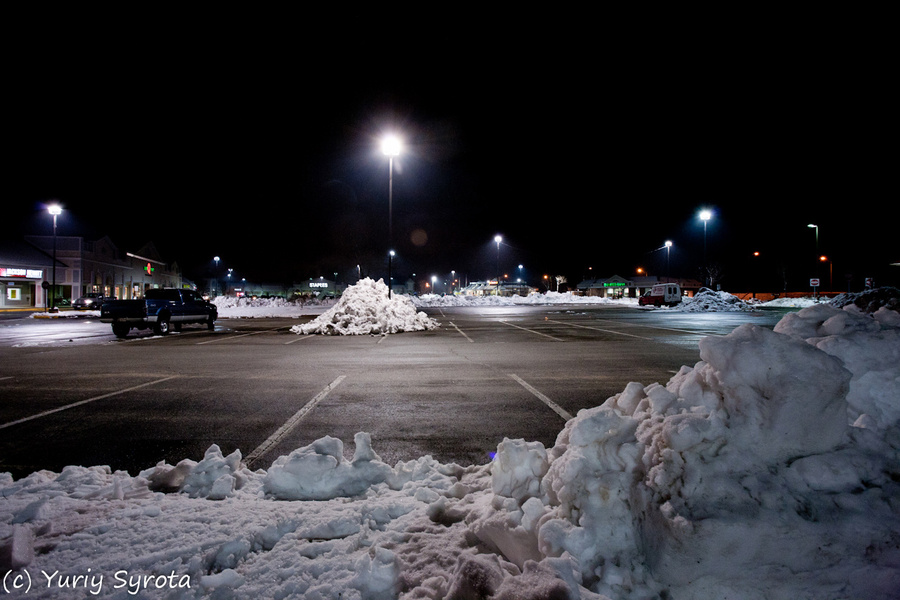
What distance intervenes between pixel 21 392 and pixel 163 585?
23.7 feet

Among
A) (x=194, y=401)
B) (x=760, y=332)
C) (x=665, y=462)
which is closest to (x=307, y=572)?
(x=665, y=462)

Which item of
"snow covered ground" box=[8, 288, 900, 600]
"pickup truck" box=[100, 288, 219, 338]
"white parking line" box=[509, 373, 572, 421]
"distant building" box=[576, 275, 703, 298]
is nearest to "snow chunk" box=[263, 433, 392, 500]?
"snow covered ground" box=[8, 288, 900, 600]

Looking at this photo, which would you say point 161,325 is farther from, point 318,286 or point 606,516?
point 318,286

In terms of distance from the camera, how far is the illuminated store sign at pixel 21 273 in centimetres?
4814

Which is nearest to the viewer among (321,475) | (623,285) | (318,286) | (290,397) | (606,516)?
(606,516)

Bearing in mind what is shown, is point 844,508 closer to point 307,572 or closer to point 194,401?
point 307,572

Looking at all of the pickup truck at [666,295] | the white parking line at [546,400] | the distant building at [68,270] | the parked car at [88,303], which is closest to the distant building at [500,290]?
the pickup truck at [666,295]

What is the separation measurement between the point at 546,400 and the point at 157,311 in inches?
720

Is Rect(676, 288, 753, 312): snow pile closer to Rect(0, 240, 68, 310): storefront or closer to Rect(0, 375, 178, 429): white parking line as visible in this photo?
Rect(0, 375, 178, 429): white parking line

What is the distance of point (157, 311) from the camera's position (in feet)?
61.2

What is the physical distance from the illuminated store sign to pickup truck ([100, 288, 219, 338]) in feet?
142

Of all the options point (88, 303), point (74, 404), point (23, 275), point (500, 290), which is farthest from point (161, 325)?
point (500, 290)

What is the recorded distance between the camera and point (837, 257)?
72375 mm

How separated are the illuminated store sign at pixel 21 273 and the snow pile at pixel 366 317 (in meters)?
50.3
